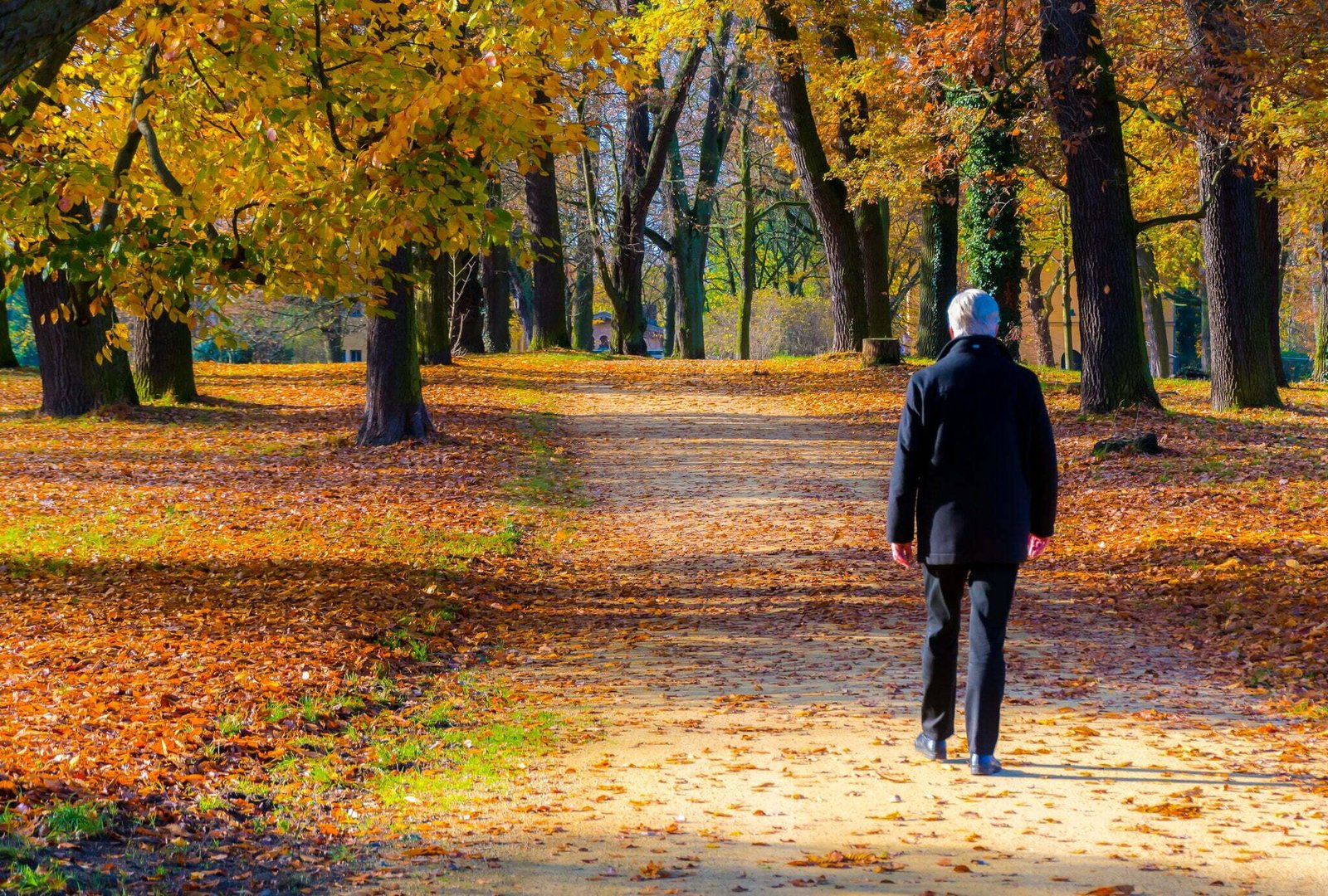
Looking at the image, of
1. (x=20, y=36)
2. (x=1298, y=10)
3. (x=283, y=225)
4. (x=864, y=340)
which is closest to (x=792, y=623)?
(x=283, y=225)

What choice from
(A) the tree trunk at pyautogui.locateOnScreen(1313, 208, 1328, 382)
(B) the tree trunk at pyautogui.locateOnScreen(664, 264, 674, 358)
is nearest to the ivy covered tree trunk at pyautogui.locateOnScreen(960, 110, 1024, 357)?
(A) the tree trunk at pyautogui.locateOnScreen(1313, 208, 1328, 382)

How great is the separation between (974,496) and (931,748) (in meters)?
1.15

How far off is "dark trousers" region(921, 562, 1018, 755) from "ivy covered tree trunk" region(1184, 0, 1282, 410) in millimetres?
11870

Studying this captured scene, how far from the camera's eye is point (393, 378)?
15227 mm

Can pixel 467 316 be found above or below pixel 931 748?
above

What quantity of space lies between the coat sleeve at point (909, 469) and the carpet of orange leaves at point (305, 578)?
249 cm

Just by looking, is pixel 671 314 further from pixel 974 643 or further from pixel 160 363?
pixel 974 643

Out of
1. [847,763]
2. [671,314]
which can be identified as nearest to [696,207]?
[671,314]

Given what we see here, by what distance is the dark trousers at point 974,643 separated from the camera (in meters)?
5.46

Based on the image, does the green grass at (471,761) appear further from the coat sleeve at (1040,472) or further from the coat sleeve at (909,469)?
the coat sleeve at (1040,472)

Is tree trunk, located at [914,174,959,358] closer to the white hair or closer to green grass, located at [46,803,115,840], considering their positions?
the white hair

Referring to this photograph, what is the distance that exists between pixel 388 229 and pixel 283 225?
2.31 ft

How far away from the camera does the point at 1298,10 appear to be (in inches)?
548

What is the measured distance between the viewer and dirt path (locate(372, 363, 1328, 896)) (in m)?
4.45
